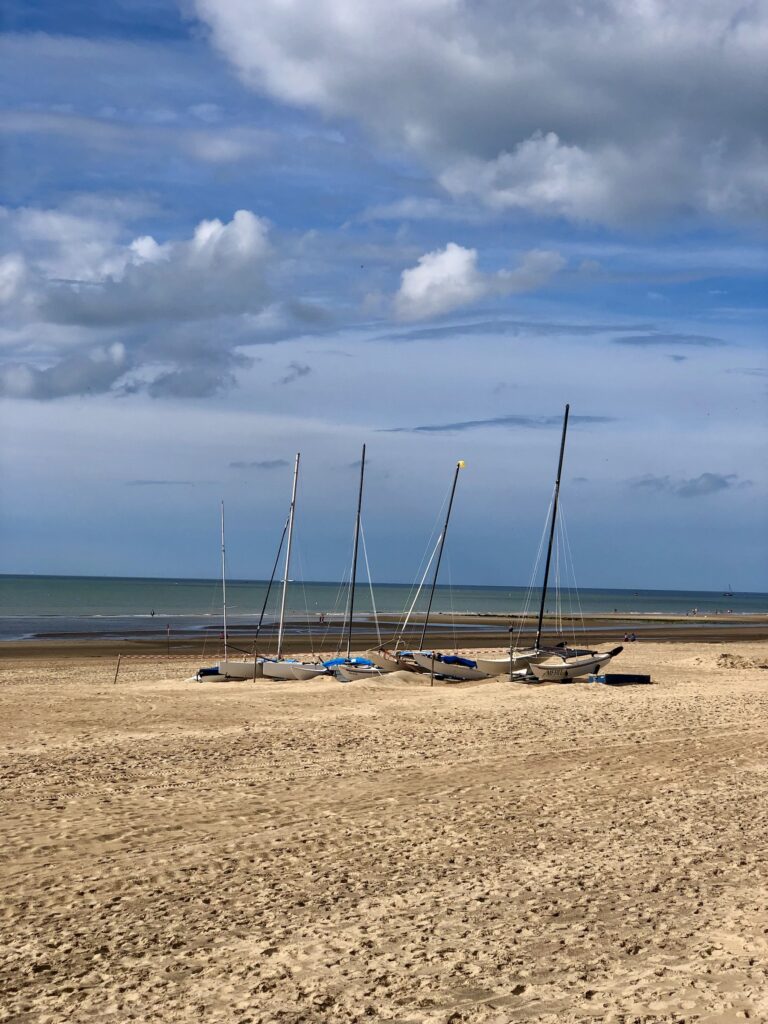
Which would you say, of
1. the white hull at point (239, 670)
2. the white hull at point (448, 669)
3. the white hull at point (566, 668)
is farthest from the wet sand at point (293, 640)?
the white hull at point (566, 668)

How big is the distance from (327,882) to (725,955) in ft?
12.4

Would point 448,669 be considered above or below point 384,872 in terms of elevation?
below

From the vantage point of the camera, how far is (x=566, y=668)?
30609mm

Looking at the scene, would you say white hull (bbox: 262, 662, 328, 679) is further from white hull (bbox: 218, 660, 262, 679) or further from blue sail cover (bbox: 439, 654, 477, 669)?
blue sail cover (bbox: 439, 654, 477, 669)

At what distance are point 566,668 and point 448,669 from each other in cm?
364

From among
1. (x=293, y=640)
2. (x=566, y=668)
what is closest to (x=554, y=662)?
(x=566, y=668)

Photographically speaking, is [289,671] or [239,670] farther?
[239,670]

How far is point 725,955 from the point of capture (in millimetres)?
7773

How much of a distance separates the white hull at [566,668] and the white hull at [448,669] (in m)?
1.93

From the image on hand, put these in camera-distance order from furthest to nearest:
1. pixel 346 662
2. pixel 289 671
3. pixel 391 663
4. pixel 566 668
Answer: pixel 391 663, pixel 346 662, pixel 289 671, pixel 566 668

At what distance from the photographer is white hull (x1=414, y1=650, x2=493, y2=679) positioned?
31250mm

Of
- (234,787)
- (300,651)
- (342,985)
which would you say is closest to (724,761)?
(234,787)

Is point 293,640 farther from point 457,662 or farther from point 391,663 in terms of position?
point 457,662

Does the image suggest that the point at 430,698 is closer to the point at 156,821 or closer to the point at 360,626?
the point at 156,821
